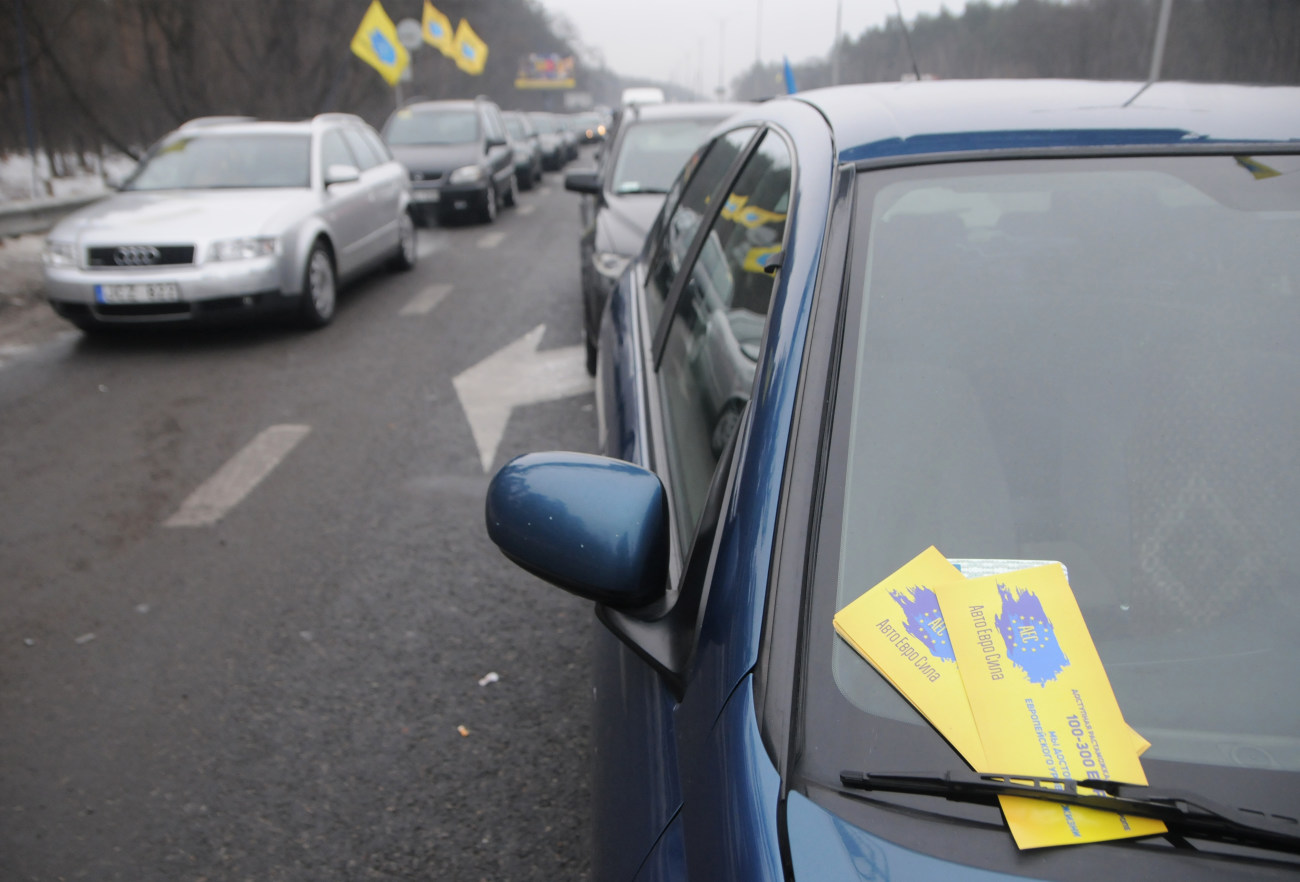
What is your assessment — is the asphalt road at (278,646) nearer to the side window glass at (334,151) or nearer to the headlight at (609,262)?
the headlight at (609,262)

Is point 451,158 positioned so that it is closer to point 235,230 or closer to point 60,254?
point 235,230

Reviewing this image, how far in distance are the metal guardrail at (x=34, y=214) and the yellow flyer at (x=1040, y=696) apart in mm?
12378

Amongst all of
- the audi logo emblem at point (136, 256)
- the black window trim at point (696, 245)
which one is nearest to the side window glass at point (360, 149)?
the audi logo emblem at point (136, 256)

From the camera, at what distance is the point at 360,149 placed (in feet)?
31.1

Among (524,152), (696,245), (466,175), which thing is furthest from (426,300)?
(524,152)

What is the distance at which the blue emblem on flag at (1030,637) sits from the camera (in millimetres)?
1046

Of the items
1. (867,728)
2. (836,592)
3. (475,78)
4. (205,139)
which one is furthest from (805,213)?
(475,78)

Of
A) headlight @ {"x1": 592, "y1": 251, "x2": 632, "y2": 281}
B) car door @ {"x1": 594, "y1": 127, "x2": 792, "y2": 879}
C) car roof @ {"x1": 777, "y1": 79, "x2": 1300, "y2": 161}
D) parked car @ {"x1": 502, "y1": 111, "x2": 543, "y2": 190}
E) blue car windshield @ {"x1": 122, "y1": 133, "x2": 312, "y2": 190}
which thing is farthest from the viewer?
parked car @ {"x1": 502, "y1": 111, "x2": 543, "y2": 190}

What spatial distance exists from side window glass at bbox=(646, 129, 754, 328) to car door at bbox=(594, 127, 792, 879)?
0.01 m

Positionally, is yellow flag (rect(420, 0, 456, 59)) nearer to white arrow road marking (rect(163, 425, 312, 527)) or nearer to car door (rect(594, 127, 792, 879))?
white arrow road marking (rect(163, 425, 312, 527))

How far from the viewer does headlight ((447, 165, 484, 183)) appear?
13461 millimetres

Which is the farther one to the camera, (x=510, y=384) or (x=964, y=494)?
(x=510, y=384)

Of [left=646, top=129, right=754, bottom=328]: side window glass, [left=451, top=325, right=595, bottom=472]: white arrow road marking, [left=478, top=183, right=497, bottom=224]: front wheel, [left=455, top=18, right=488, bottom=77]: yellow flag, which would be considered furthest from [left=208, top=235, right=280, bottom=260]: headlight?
[left=455, top=18, right=488, bottom=77]: yellow flag

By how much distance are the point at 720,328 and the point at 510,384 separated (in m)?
4.19
